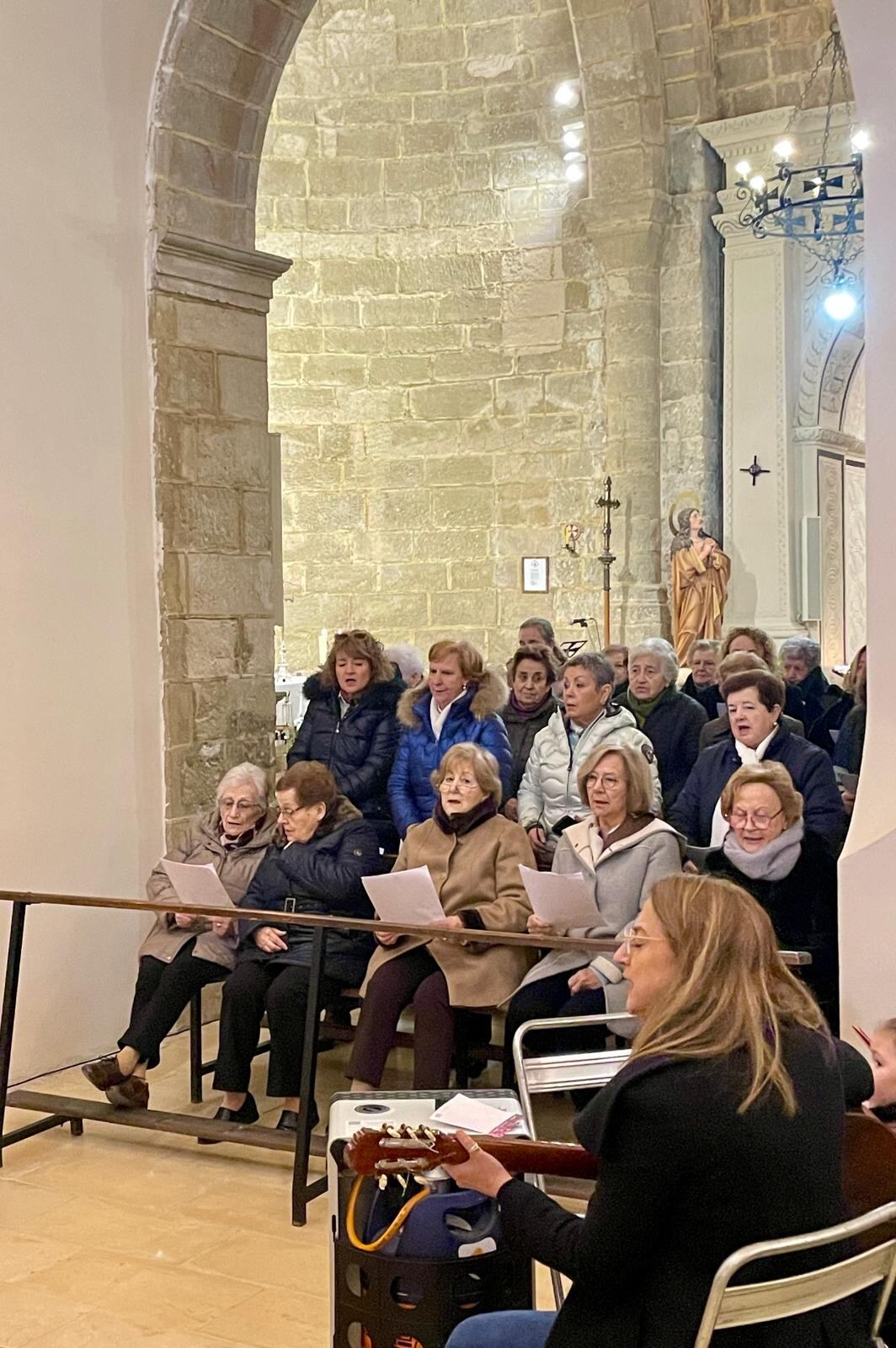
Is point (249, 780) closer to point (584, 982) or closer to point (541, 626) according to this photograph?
point (584, 982)

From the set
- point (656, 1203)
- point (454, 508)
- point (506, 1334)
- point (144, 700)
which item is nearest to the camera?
point (656, 1203)

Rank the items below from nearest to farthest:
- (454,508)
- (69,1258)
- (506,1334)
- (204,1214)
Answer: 1. (506,1334)
2. (69,1258)
3. (204,1214)
4. (454,508)

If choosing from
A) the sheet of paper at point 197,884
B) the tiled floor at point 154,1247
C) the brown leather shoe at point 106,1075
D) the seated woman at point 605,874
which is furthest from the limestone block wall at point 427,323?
the tiled floor at point 154,1247

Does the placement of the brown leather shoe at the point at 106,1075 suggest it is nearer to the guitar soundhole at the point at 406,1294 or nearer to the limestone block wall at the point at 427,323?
the guitar soundhole at the point at 406,1294

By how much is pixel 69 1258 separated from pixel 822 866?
217 cm

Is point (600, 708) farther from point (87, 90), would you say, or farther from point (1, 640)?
point (87, 90)

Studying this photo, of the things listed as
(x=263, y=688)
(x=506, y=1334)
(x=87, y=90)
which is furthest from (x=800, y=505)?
(x=506, y=1334)

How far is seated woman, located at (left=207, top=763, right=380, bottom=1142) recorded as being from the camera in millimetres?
4512

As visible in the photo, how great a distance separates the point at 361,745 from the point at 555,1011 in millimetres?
1701

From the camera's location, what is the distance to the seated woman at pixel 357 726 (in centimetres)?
569

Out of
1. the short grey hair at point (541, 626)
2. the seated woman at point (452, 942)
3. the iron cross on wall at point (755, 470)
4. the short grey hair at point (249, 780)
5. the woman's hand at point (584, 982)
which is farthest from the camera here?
the iron cross on wall at point (755, 470)

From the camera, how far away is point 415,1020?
4.40 m

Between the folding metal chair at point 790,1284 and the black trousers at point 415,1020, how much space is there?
2358 mm

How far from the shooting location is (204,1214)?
3.96m
